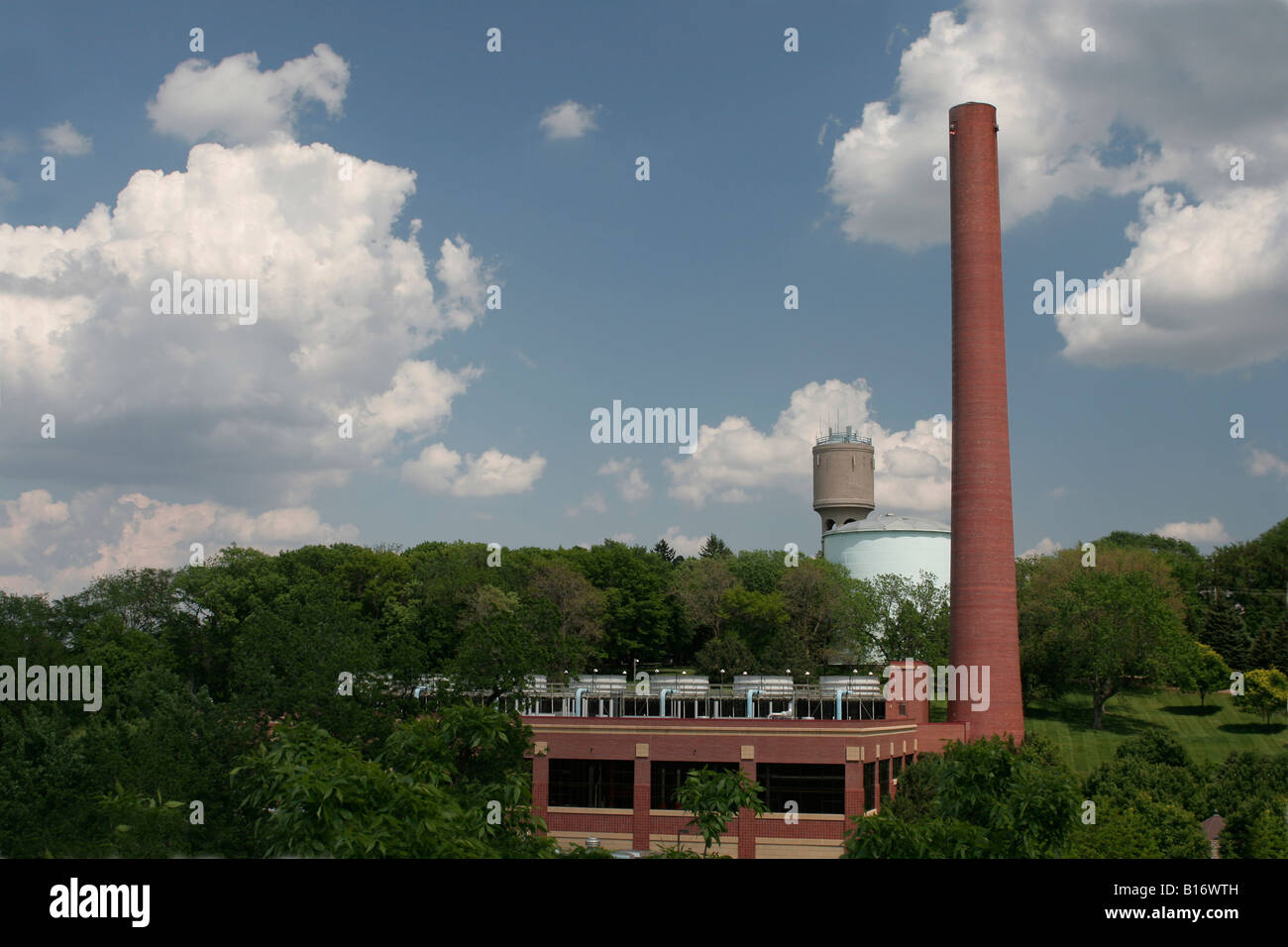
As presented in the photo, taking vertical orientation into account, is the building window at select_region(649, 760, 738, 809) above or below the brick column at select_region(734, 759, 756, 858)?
above

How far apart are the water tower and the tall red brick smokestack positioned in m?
59.5

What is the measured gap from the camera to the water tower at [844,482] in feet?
370

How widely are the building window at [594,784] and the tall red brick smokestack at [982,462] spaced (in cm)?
1874

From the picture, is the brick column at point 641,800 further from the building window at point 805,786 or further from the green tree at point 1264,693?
the green tree at point 1264,693

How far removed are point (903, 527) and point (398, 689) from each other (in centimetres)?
6592

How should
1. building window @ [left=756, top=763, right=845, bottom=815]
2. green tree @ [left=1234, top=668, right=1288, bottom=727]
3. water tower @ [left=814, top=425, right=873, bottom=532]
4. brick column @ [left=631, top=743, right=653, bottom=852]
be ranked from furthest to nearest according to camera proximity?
water tower @ [left=814, top=425, right=873, bottom=532] → green tree @ [left=1234, top=668, right=1288, bottom=727] → brick column @ [left=631, top=743, right=653, bottom=852] → building window @ [left=756, top=763, right=845, bottom=815]

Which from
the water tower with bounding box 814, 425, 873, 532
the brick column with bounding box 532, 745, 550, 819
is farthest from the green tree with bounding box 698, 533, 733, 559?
the brick column with bounding box 532, 745, 550, 819

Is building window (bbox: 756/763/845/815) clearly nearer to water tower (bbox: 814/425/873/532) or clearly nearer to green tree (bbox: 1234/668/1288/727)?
green tree (bbox: 1234/668/1288/727)

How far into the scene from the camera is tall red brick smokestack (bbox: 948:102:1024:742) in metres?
52.3

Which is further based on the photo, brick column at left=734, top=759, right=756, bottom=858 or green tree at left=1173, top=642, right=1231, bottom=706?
green tree at left=1173, top=642, right=1231, bottom=706

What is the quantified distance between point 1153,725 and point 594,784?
5175 centimetres
